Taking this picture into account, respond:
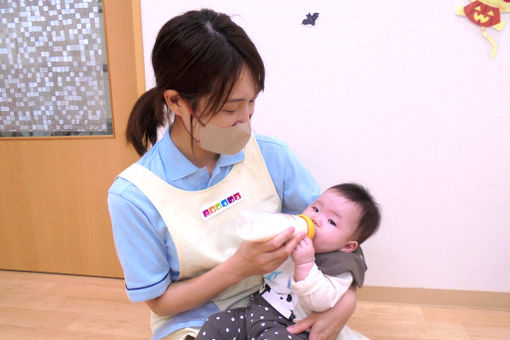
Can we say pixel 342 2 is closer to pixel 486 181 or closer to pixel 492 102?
pixel 492 102

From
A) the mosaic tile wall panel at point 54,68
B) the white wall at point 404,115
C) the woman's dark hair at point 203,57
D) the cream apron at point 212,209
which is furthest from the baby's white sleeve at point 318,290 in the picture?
the mosaic tile wall panel at point 54,68

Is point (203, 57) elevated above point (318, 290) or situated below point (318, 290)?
above

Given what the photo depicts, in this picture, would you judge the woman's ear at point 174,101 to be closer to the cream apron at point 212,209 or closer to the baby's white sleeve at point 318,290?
the cream apron at point 212,209

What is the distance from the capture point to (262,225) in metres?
0.87

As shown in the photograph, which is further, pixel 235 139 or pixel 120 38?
pixel 120 38

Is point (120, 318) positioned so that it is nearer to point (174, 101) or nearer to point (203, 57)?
point (174, 101)

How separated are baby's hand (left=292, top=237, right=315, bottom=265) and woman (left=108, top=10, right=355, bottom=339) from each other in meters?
0.05

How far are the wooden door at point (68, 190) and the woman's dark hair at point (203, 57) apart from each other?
1045mm

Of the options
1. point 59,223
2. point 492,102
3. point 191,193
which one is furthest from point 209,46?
point 59,223

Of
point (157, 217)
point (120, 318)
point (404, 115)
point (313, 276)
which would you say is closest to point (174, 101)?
point (157, 217)

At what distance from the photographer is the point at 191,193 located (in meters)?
0.98

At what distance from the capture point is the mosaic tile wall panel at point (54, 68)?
1884mm

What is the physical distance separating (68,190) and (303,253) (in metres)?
1.69

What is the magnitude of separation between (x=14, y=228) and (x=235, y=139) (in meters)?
2.00
